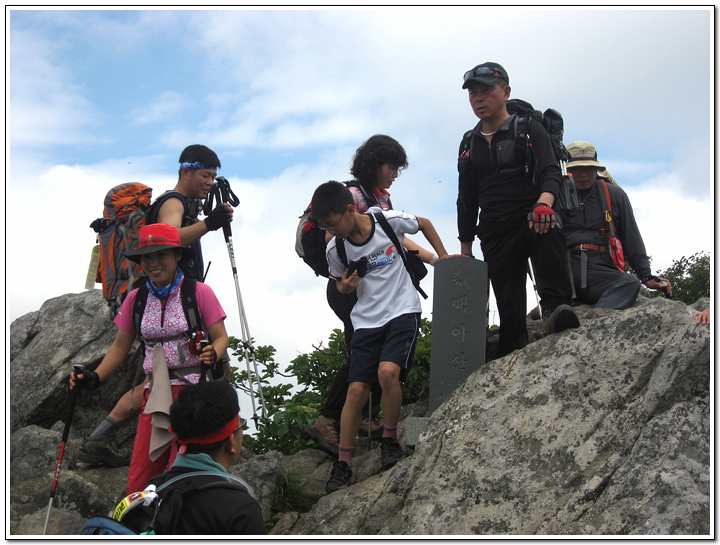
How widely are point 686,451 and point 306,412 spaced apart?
3693 millimetres

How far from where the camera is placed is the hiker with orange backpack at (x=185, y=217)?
5410 millimetres

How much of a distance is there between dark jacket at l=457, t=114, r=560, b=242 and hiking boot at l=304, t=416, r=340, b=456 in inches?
85.8

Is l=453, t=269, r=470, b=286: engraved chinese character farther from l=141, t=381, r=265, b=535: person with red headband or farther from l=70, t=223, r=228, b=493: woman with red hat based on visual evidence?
l=141, t=381, r=265, b=535: person with red headband

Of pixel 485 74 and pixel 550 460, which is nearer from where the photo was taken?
pixel 550 460

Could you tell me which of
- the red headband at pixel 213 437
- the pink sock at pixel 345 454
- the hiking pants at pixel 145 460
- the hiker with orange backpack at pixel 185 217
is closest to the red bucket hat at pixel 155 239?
the hiker with orange backpack at pixel 185 217

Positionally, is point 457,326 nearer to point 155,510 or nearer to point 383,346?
point 383,346

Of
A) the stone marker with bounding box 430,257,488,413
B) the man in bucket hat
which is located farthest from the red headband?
the man in bucket hat

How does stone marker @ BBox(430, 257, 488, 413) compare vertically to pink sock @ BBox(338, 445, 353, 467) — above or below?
above

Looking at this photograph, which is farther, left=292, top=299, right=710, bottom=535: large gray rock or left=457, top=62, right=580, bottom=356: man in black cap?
left=457, top=62, right=580, bottom=356: man in black cap

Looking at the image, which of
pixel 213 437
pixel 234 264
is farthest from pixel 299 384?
pixel 213 437

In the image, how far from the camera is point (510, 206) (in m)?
5.64

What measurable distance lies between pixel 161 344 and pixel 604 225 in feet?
14.5

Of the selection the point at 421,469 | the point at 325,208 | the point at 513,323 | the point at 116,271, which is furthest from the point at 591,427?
the point at 116,271

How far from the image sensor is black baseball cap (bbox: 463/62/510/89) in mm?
5434
